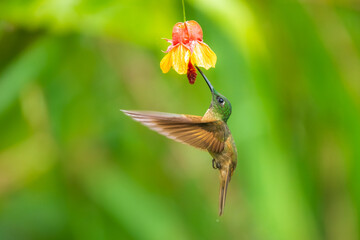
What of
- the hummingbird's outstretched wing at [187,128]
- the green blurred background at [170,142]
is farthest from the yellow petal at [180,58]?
the green blurred background at [170,142]

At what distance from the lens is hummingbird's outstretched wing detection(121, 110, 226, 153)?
44.1 inches

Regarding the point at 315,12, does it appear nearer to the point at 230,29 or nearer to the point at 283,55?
the point at 283,55

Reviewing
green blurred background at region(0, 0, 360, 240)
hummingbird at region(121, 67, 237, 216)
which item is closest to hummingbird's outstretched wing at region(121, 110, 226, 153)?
hummingbird at region(121, 67, 237, 216)

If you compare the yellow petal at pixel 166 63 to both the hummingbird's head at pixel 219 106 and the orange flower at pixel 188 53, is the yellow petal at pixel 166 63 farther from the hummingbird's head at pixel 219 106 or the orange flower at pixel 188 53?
the hummingbird's head at pixel 219 106

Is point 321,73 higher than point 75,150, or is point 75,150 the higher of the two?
point 321,73

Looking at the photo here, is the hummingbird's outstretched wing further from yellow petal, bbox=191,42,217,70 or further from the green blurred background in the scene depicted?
the green blurred background

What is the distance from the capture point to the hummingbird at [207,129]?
3.71 feet

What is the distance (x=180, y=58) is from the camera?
137 cm

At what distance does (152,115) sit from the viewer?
3.67ft

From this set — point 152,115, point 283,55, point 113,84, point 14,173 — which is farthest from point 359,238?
point 152,115

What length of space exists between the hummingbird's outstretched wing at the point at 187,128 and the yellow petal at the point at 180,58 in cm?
13

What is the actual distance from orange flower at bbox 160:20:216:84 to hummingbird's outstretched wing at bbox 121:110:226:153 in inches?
5.3

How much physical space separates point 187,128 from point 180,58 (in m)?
0.23

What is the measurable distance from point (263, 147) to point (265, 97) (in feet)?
0.88
